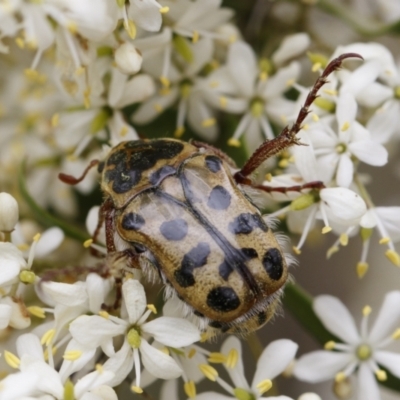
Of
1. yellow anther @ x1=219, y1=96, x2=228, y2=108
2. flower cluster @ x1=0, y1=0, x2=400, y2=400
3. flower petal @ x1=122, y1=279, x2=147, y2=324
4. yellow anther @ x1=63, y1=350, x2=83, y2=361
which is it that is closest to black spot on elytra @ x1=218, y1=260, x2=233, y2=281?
flower cluster @ x1=0, y1=0, x2=400, y2=400

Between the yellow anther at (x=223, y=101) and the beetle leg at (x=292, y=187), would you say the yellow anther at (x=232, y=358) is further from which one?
the yellow anther at (x=223, y=101)

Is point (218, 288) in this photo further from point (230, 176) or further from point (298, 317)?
point (298, 317)

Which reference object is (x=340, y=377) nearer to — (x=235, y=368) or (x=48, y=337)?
(x=235, y=368)

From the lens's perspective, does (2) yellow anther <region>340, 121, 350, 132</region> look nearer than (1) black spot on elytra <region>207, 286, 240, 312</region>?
No

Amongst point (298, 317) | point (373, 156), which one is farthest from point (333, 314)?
point (373, 156)

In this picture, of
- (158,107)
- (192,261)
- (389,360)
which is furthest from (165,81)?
(389,360)

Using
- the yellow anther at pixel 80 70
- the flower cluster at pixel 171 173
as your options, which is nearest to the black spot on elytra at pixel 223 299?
the flower cluster at pixel 171 173

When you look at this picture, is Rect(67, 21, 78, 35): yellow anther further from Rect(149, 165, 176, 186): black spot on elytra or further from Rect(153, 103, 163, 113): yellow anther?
Rect(153, 103, 163, 113): yellow anther
